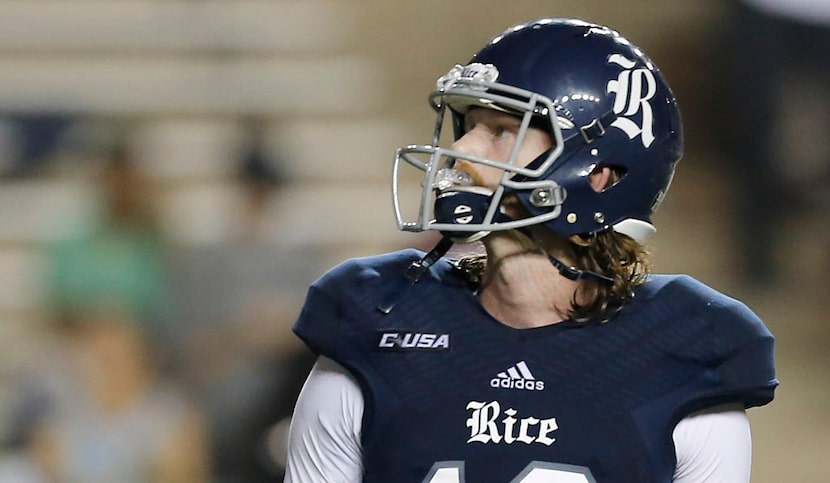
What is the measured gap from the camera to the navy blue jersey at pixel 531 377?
60.9 inches

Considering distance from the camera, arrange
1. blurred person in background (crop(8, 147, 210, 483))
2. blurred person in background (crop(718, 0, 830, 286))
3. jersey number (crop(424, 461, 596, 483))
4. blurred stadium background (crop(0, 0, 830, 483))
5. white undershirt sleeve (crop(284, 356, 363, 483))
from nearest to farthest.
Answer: jersey number (crop(424, 461, 596, 483)), white undershirt sleeve (crop(284, 356, 363, 483)), blurred person in background (crop(8, 147, 210, 483)), blurred stadium background (crop(0, 0, 830, 483)), blurred person in background (crop(718, 0, 830, 286))

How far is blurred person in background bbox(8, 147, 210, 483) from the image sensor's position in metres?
3.59

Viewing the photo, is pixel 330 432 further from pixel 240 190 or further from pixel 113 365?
pixel 240 190

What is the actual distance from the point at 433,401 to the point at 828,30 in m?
4.25

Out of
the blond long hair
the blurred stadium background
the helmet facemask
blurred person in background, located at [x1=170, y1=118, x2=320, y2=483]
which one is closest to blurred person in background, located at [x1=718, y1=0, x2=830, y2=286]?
the blurred stadium background

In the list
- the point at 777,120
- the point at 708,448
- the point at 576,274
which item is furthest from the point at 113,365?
the point at 777,120

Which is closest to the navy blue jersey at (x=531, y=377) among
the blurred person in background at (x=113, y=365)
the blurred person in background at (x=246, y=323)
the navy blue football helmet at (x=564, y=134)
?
the navy blue football helmet at (x=564, y=134)

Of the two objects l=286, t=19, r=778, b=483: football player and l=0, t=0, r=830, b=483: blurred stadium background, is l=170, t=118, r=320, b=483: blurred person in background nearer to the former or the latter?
l=0, t=0, r=830, b=483: blurred stadium background

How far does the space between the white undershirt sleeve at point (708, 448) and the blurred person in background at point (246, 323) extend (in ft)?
6.67

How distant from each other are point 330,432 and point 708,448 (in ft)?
1.41

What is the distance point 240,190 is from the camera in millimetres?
4395

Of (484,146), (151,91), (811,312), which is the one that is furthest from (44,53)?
(484,146)

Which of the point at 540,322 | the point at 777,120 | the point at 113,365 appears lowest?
the point at 113,365

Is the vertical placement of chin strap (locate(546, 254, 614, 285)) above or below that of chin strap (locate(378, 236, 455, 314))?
above
